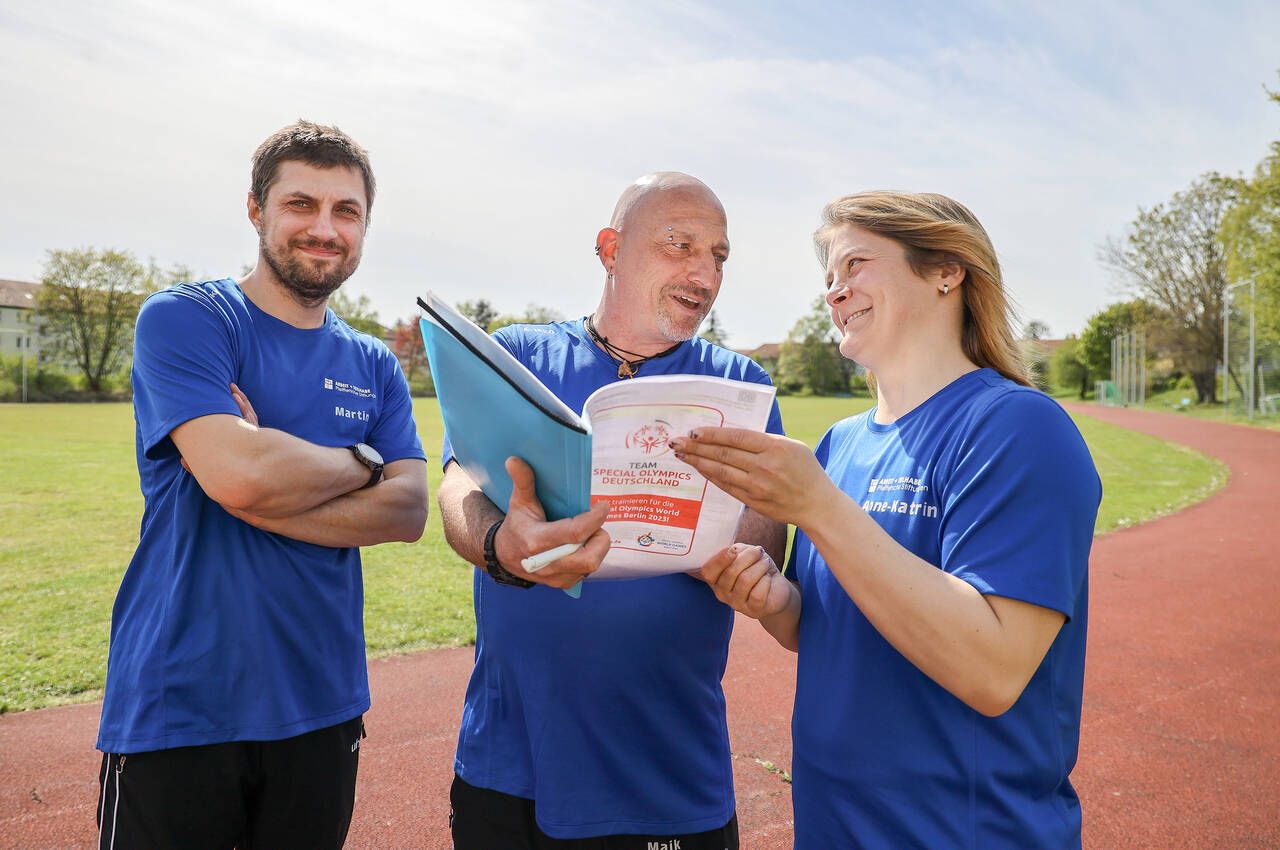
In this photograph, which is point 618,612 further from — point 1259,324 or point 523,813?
point 1259,324

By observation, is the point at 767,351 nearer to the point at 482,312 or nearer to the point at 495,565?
the point at 482,312

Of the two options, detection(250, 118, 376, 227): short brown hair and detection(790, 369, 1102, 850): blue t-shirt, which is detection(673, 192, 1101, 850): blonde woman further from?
detection(250, 118, 376, 227): short brown hair

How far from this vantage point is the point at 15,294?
93812 mm

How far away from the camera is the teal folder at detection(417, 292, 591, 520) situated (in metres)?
1.49

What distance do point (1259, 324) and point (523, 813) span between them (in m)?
41.5

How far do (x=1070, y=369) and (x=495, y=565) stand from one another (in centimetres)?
10072

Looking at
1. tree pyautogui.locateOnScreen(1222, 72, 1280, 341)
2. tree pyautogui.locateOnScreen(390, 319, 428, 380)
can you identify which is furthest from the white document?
tree pyautogui.locateOnScreen(390, 319, 428, 380)

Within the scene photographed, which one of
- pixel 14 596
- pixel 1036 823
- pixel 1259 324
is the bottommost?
pixel 14 596

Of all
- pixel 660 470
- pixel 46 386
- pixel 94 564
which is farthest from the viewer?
pixel 46 386

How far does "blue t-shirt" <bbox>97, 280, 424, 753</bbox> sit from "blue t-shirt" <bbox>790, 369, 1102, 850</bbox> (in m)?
1.63

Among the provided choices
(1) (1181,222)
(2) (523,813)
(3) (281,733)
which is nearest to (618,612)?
(2) (523,813)

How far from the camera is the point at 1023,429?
163cm

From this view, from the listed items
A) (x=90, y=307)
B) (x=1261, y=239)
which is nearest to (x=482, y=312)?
(x=90, y=307)

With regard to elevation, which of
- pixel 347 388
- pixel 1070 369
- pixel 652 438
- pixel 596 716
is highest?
pixel 1070 369
